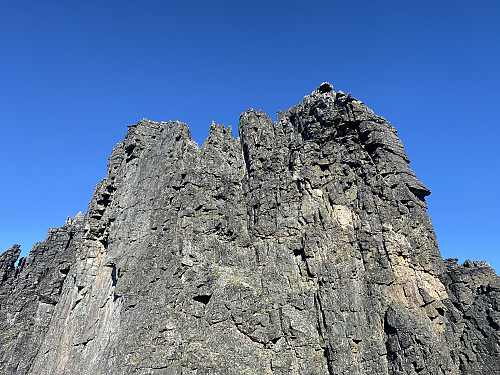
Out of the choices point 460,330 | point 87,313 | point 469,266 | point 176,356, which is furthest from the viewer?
point 87,313

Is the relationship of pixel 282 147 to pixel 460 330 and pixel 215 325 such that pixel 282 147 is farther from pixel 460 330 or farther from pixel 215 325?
pixel 460 330

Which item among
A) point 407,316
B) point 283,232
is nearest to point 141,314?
point 283,232

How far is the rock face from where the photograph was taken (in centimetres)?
2972

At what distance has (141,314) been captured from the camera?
101ft

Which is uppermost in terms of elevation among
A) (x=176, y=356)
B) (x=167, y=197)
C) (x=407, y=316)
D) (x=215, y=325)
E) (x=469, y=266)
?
(x=167, y=197)

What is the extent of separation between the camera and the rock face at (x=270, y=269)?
29.7m

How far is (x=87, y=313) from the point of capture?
1455 inches

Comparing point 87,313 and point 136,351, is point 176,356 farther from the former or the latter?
point 87,313

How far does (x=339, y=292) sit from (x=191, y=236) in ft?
49.4

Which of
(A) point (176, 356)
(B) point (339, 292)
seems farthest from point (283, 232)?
(A) point (176, 356)

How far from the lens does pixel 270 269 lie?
3450cm

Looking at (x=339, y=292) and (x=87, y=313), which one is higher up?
(x=339, y=292)

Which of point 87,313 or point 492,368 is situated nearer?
point 492,368

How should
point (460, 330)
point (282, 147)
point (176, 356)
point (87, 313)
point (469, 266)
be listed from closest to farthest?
point (176, 356) < point (460, 330) < point (469, 266) < point (87, 313) < point (282, 147)
